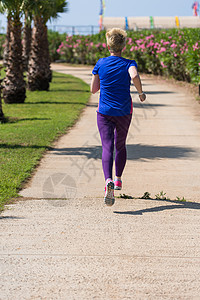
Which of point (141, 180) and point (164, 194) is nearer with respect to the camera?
point (164, 194)

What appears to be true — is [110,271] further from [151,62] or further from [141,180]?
[151,62]

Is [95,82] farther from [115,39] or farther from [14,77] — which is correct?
[14,77]

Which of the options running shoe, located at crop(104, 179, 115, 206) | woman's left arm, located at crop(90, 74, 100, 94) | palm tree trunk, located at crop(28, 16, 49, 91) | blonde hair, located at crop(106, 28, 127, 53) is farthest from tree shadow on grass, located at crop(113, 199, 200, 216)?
palm tree trunk, located at crop(28, 16, 49, 91)

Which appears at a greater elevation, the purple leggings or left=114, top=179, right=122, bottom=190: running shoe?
the purple leggings

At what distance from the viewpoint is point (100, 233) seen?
16.8ft

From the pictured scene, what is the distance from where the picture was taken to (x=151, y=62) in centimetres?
2797

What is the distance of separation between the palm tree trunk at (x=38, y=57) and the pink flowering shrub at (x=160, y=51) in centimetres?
568

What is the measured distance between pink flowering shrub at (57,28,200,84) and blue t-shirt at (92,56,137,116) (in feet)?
40.7

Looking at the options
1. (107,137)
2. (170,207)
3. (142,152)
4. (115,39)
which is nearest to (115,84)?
(115,39)

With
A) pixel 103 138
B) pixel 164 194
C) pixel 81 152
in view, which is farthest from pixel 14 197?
pixel 81 152

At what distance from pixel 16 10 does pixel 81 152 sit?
9.71m

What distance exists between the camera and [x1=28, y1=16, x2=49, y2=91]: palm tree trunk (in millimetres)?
21484

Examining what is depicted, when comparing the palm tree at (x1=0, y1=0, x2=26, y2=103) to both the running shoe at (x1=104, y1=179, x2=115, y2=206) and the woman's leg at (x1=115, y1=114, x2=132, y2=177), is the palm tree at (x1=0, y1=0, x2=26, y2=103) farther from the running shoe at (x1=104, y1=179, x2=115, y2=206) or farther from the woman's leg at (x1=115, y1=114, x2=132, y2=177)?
the running shoe at (x1=104, y1=179, x2=115, y2=206)

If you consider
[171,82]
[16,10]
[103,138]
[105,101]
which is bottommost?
[171,82]
